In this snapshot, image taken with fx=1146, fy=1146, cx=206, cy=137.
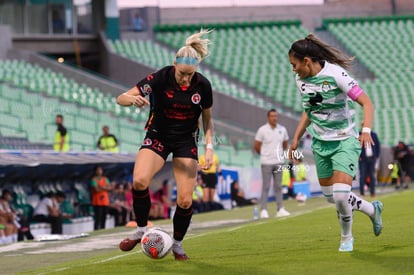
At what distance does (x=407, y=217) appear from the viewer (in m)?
17.5

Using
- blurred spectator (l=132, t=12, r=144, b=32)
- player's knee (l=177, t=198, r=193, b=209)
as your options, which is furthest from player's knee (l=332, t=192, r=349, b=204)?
blurred spectator (l=132, t=12, r=144, b=32)

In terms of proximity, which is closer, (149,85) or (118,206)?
(149,85)

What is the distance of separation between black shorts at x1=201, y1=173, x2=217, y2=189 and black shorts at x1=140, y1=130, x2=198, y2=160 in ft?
55.1

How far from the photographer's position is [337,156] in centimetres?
1117

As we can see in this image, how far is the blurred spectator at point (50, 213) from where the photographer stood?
23.0m

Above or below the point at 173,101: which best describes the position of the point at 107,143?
below

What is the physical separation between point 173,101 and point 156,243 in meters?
1.37

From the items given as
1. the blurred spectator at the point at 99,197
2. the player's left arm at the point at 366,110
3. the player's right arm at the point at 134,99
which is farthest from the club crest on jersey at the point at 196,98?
the blurred spectator at the point at 99,197

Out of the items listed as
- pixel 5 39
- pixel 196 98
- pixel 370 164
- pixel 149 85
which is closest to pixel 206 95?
pixel 196 98

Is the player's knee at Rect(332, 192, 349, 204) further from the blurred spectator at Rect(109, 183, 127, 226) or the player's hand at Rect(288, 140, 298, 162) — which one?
the blurred spectator at Rect(109, 183, 127, 226)

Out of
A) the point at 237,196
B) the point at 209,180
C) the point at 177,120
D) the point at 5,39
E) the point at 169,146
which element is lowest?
the point at 237,196

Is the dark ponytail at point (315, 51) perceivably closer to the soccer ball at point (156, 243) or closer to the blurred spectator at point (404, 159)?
the soccer ball at point (156, 243)

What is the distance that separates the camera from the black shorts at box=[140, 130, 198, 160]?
11172 millimetres

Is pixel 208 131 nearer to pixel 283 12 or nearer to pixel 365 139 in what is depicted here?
pixel 365 139
